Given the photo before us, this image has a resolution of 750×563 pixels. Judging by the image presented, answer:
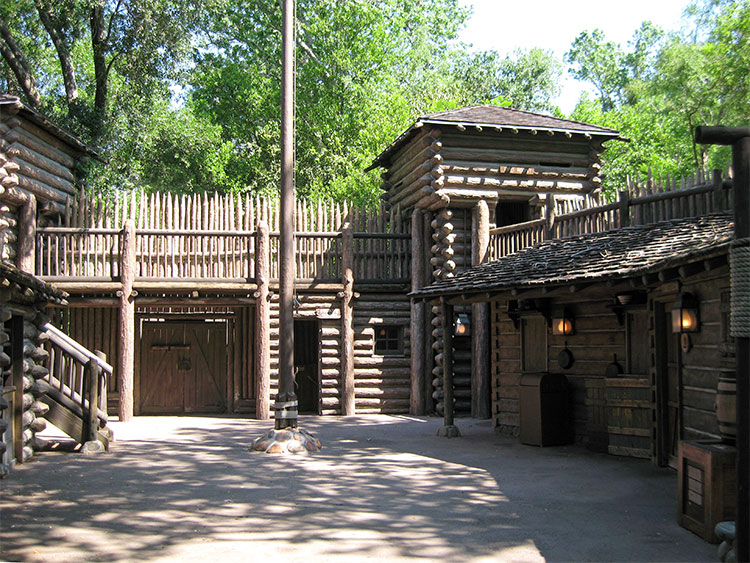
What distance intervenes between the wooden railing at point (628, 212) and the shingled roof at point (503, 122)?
94.1 inches

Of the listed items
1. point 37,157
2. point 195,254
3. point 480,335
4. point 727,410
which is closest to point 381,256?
point 480,335

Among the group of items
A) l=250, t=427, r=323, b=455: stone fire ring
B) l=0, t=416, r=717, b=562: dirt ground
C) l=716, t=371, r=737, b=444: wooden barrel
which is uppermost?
l=716, t=371, r=737, b=444: wooden barrel

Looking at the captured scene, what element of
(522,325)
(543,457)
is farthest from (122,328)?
(543,457)

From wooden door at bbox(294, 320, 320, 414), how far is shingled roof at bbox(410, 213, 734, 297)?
6.89 meters

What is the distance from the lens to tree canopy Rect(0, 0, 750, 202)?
86.3 feet

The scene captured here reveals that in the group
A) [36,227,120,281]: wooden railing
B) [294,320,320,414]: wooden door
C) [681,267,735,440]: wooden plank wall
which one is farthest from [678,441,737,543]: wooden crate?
[294,320,320,414]: wooden door

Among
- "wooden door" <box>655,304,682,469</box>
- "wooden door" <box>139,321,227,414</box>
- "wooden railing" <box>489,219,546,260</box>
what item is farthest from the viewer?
"wooden door" <box>139,321,227,414</box>

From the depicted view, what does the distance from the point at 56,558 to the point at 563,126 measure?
14.0 metres

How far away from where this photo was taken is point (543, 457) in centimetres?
1109

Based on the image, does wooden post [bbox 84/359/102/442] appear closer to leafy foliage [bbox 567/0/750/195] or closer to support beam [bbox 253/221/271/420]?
support beam [bbox 253/221/271/420]

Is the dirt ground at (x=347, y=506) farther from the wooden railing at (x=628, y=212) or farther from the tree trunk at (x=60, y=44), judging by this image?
the tree trunk at (x=60, y=44)

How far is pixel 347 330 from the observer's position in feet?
A: 57.8

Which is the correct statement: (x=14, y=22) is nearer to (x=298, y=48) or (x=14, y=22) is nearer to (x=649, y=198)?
(x=298, y=48)

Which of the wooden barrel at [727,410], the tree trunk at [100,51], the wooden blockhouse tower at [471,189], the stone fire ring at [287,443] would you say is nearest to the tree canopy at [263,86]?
the tree trunk at [100,51]
